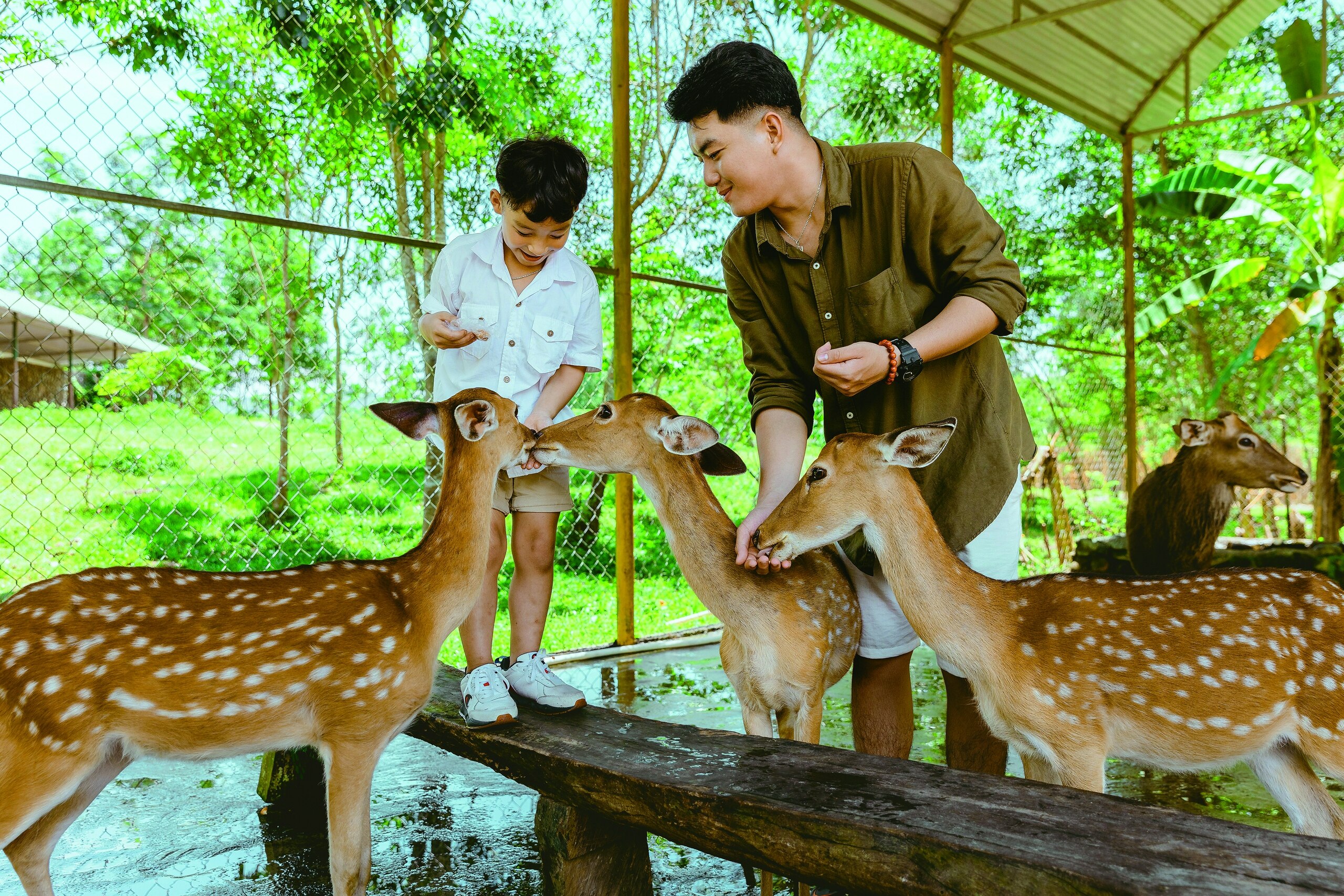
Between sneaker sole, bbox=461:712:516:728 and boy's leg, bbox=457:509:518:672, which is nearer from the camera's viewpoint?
sneaker sole, bbox=461:712:516:728

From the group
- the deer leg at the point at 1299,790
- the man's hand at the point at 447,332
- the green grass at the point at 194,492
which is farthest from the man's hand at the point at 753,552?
the green grass at the point at 194,492

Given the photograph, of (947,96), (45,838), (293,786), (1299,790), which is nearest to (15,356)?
(293,786)

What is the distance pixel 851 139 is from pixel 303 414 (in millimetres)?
5587

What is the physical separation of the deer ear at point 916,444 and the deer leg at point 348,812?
59.2 inches

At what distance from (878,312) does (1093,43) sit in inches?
277

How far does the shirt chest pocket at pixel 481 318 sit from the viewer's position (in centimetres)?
335

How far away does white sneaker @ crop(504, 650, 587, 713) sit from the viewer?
9.66ft

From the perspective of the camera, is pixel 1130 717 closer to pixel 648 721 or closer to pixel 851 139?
pixel 648 721

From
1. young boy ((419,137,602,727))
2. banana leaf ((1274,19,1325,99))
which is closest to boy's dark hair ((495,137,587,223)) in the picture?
young boy ((419,137,602,727))

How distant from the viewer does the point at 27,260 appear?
4230mm

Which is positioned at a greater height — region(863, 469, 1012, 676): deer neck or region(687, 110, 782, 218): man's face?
region(687, 110, 782, 218): man's face

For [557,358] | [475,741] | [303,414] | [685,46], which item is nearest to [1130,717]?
[475,741]

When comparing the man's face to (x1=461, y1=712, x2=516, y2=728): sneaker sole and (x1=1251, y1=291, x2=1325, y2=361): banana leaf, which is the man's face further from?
(x1=1251, y1=291, x2=1325, y2=361): banana leaf

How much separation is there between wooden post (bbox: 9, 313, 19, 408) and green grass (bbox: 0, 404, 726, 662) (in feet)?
0.28
